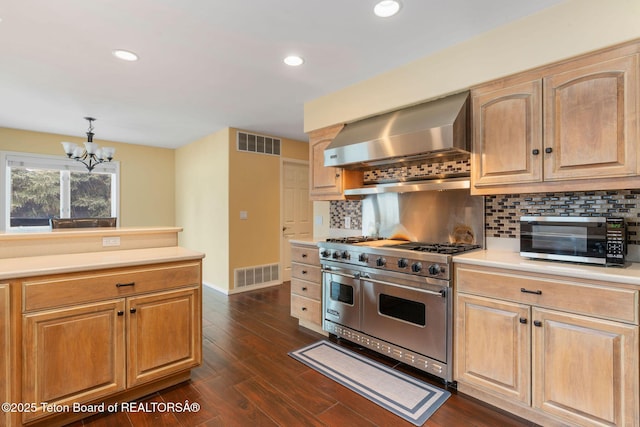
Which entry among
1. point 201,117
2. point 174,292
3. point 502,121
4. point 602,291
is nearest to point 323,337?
point 174,292

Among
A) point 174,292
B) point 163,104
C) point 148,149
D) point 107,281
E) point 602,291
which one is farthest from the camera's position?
point 148,149

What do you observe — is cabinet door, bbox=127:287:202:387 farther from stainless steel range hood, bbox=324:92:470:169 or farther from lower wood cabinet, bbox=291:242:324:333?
stainless steel range hood, bbox=324:92:470:169

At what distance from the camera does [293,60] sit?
2.64 meters

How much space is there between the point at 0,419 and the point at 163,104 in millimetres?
3192

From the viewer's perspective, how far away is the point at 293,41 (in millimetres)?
2354

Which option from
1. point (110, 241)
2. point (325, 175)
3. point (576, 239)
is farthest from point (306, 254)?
point (576, 239)

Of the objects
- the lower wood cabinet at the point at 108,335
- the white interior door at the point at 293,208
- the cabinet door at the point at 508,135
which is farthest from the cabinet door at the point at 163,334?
the white interior door at the point at 293,208

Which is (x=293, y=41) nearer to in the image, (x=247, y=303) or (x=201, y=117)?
(x=201, y=117)

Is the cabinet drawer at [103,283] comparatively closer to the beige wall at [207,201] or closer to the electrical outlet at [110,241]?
the electrical outlet at [110,241]

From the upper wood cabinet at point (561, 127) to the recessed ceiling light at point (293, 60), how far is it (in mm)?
1433

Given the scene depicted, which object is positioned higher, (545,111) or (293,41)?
(293,41)

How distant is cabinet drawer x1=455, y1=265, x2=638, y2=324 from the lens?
5.03 ft

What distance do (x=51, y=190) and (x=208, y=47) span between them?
14.9 feet

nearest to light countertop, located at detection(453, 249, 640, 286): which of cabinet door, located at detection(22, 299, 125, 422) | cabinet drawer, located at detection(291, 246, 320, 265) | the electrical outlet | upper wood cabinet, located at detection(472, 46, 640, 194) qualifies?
upper wood cabinet, located at detection(472, 46, 640, 194)
